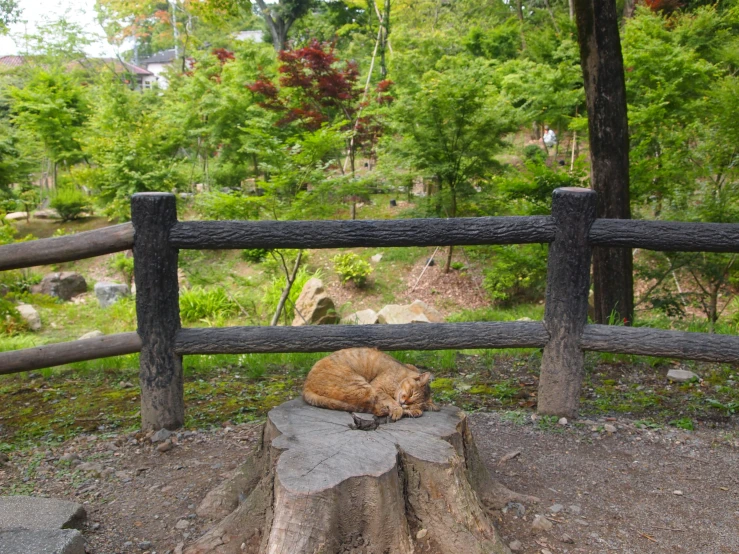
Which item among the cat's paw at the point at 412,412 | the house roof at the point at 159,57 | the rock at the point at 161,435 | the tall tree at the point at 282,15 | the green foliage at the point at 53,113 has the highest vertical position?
the house roof at the point at 159,57

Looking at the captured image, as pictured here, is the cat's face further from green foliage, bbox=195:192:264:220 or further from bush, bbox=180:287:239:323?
bush, bbox=180:287:239:323

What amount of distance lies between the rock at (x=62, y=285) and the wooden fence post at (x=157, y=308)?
8864 mm

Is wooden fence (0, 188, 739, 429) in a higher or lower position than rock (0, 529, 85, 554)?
higher

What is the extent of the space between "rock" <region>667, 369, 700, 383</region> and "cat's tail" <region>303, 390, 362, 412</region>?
10.0 ft

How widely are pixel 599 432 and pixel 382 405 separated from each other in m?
1.76

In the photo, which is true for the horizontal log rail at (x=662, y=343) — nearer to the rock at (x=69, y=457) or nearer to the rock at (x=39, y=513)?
the rock at (x=39, y=513)

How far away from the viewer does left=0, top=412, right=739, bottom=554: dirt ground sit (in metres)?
2.92

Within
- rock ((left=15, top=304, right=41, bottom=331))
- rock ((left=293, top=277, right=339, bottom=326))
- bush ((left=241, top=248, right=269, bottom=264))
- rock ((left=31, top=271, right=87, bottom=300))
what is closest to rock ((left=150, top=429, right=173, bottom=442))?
rock ((left=293, top=277, right=339, bottom=326))

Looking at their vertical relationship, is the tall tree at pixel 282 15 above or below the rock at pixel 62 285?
above

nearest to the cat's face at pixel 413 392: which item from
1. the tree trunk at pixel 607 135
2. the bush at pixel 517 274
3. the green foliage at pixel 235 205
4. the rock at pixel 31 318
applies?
the tree trunk at pixel 607 135

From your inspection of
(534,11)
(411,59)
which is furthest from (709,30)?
(534,11)

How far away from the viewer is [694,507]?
10.5 ft

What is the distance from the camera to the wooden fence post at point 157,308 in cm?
379

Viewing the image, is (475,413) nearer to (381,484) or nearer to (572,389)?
(572,389)
